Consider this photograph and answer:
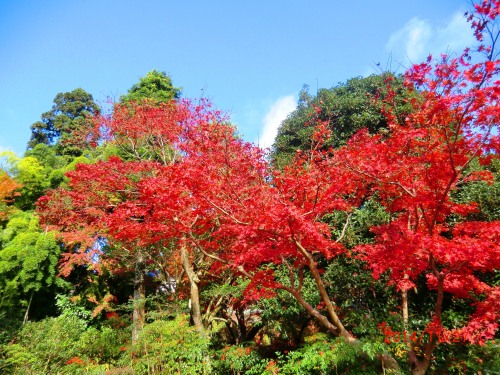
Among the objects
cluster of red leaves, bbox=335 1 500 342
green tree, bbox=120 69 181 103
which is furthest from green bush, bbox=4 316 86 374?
green tree, bbox=120 69 181 103

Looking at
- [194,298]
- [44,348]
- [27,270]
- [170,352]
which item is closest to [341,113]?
[194,298]

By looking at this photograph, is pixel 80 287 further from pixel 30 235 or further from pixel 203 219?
pixel 203 219

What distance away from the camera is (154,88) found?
66.2 feet

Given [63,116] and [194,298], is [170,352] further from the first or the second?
[63,116]

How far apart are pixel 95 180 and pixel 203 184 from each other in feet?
23.2

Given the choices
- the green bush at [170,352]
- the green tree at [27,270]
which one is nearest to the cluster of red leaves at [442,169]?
the green bush at [170,352]

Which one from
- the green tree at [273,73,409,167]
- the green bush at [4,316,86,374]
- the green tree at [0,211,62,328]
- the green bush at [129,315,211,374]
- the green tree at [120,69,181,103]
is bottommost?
the green bush at [129,315,211,374]

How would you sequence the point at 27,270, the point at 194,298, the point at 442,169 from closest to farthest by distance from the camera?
the point at 442,169, the point at 194,298, the point at 27,270

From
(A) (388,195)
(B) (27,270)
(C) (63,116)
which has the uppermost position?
(C) (63,116)

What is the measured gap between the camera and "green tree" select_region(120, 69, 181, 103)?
768 inches

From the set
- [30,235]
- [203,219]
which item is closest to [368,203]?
[203,219]

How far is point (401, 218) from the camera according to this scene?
7.38 m

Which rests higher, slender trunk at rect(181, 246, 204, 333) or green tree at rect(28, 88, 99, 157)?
green tree at rect(28, 88, 99, 157)

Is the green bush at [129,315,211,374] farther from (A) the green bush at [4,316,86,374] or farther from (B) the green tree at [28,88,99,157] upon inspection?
(B) the green tree at [28,88,99,157]
